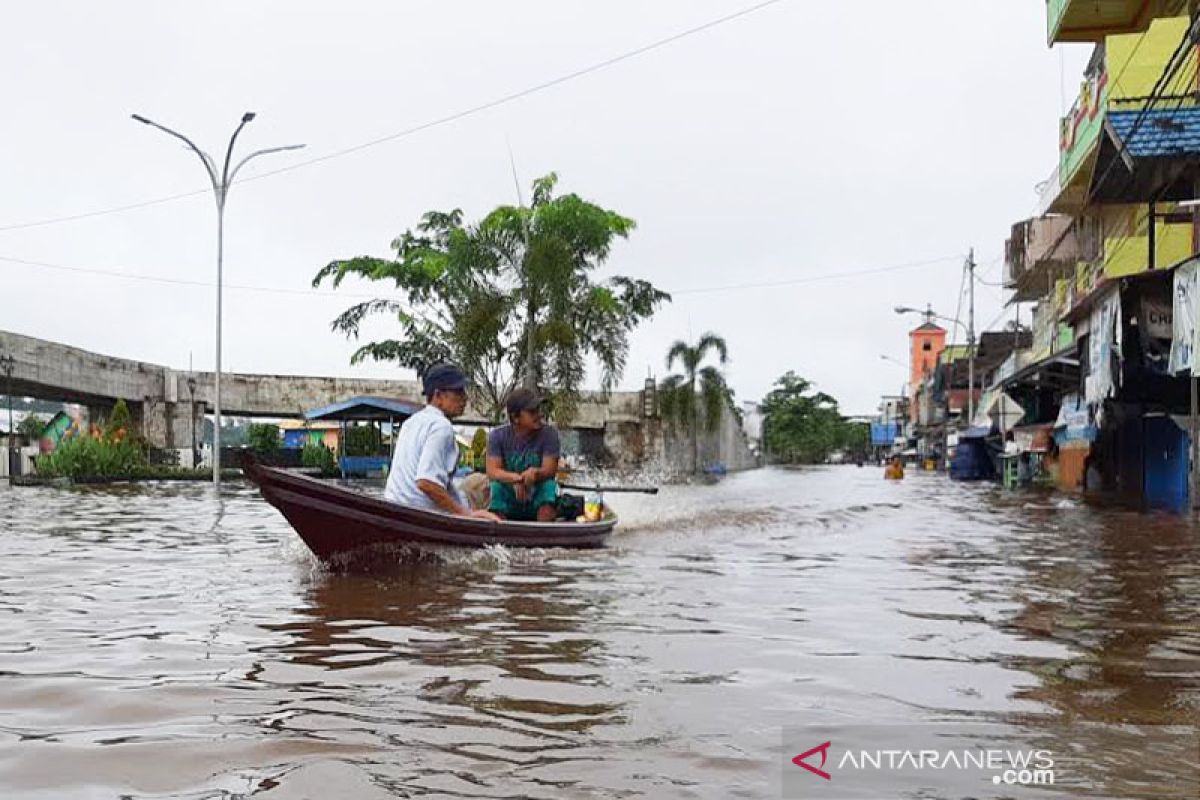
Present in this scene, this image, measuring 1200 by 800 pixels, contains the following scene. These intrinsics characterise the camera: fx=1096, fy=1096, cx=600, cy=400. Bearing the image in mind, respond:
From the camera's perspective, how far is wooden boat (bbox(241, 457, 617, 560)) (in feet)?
25.6

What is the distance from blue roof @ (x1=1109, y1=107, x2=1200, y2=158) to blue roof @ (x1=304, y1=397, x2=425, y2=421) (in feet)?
60.2

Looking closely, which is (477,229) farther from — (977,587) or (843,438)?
(843,438)

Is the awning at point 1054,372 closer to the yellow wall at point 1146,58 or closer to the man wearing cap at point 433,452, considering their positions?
the yellow wall at point 1146,58

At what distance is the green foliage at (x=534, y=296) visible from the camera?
104 feet

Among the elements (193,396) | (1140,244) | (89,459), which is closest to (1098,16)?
(1140,244)

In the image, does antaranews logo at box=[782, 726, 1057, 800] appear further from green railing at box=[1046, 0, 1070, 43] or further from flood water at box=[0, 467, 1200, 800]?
green railing at box=[1046, 0, 1070, 43]

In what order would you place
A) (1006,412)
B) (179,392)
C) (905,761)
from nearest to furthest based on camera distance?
(905,761), (1006,412), (179,392)

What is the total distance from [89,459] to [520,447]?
73.8 ft

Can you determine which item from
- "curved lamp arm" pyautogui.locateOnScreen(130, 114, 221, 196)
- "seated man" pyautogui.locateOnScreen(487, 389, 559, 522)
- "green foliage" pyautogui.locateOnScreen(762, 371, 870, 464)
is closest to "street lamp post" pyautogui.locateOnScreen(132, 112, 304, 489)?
"curved lamp arm" pyautogui.locateOnScreen(130, 114, 221, 196)

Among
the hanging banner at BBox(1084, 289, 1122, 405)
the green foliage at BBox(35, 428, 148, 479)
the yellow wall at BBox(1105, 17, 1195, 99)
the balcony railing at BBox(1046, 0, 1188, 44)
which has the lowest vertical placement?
the green foliage at BBox(35, 428, 148, 479)

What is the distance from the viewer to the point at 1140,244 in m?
21.2

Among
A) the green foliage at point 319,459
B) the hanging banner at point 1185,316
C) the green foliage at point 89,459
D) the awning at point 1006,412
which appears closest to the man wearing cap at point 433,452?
the hanging banner at point 1185,316

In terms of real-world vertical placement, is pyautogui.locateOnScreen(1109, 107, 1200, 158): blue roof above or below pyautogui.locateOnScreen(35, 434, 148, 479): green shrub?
above

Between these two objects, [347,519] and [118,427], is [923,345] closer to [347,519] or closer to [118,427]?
[118,427]
